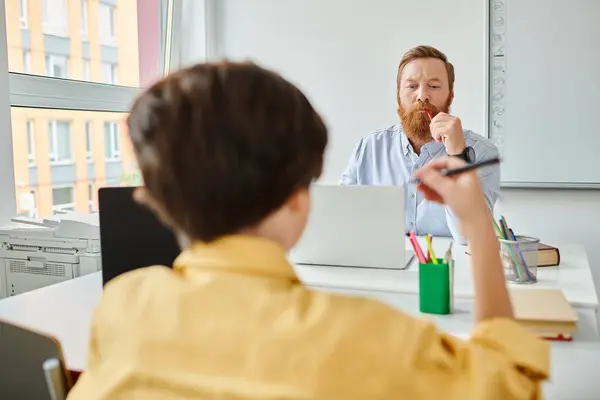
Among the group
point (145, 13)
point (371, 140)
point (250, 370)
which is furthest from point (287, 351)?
point (145, 13)

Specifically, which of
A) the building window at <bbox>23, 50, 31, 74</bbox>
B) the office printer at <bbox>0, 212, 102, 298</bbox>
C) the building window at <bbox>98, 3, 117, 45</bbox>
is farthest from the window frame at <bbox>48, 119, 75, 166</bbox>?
the office printer at <bbox>0, 212, 102, 298</bbox>

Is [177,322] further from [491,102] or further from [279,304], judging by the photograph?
[491,102]

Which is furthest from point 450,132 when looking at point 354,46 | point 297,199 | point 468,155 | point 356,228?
point 297,199

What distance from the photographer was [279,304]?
634mm

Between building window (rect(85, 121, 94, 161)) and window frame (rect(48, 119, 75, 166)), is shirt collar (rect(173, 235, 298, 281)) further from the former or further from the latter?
building window (rect(85, 121, 94, 161))

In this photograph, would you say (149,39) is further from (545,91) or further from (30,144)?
(545,91)

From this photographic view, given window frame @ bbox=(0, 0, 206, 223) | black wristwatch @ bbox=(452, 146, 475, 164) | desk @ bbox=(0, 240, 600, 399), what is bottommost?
desk @ bbox=(0, 240, 600, 399)

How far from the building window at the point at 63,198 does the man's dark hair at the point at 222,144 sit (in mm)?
2200

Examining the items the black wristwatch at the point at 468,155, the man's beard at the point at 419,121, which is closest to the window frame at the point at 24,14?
the man's beard at the point at 419,121

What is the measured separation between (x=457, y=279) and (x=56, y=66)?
200cm

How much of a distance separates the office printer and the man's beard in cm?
142

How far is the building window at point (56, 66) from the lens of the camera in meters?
2.66

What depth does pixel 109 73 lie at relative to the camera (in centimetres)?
308

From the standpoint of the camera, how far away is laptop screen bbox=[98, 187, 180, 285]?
4.73 feet
